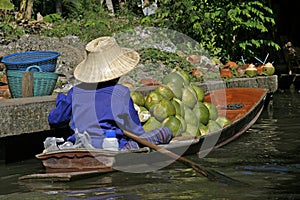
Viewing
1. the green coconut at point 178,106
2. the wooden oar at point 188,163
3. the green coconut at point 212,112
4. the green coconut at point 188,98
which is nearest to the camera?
the wooden oar at point 188,163

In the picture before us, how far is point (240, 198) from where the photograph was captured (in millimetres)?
5367

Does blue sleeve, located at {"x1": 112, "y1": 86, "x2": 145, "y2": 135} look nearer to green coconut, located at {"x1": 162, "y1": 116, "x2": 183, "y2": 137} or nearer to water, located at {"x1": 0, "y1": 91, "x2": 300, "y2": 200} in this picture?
water, located at {"x1": 0, "y1": 91, "x2": 300, "y2": 200}

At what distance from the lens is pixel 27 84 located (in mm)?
7562

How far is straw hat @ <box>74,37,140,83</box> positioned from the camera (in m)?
6.53

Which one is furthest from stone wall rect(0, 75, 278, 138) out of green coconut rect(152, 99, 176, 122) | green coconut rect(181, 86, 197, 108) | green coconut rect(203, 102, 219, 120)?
green coconut rect(203, 102, 219, 120)

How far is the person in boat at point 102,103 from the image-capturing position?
6.43 metres

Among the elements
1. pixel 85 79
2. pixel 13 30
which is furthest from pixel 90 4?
pixel 85 79

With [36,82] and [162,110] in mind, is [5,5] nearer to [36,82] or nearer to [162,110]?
[36,82]

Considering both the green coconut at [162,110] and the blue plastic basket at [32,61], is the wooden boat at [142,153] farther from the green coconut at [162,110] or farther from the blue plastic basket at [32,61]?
the blue plastic basket at [32,61]

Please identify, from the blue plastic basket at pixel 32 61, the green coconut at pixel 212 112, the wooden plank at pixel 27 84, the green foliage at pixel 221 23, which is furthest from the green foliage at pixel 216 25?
the wooden plank at pixel 27 84

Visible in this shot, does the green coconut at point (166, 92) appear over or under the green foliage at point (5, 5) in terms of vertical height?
under

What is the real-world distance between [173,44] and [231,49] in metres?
1.60

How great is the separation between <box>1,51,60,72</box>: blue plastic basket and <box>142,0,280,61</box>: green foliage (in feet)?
22.0

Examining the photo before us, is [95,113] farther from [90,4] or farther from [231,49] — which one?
[90,4]
